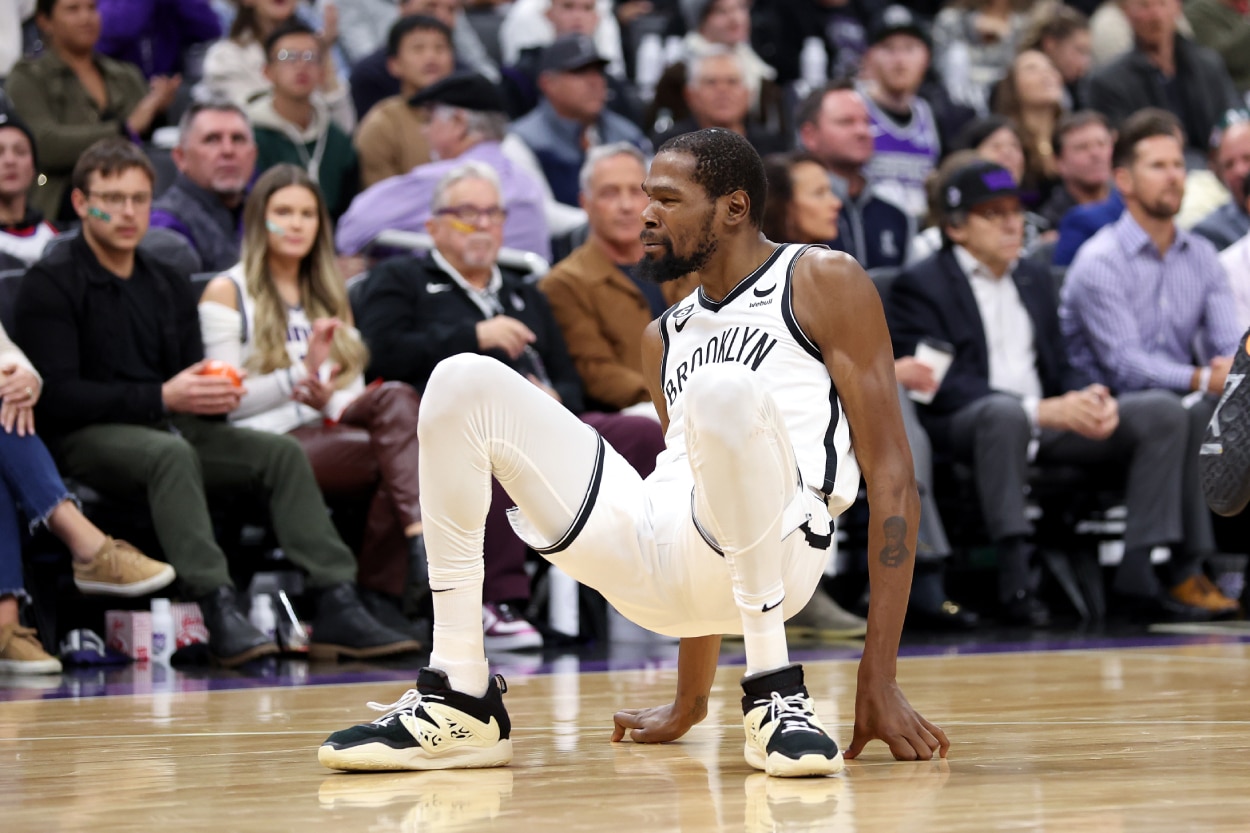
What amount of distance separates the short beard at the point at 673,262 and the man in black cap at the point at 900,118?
560cm

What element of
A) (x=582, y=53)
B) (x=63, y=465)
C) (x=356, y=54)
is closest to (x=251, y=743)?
(x=63, y=465)

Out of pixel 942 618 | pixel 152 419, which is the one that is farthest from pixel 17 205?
pixel 942 618

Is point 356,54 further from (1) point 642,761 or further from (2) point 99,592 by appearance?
(1) point 642,761

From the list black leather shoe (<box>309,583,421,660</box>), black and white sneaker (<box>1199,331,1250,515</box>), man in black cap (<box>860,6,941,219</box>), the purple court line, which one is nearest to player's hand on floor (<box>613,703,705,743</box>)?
black and white sneaker (<box>1199,331,1250,515</box>)

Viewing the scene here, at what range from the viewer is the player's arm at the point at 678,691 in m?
3.10

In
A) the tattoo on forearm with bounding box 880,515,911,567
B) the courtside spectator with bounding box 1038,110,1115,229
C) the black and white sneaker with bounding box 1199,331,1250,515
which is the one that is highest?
the courtside spectator with bounding box 1038,110,1115,229

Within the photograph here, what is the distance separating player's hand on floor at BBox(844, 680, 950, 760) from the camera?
9.13 feet

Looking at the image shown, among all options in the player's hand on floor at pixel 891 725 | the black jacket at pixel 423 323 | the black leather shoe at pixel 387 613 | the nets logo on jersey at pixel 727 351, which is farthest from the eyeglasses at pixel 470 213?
the player's hand on floor at pixel 891 725

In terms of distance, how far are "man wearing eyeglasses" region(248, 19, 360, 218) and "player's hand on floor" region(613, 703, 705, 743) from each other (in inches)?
179

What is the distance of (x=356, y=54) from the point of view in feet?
29.4

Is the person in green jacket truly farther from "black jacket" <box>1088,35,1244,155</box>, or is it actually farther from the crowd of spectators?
"black jacket" <box>1088,35,1244,155</box>

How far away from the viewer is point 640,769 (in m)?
2.78

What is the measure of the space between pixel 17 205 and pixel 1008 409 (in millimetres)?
3566

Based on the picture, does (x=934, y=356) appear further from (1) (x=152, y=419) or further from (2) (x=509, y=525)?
(1) (x=152, y=419)
